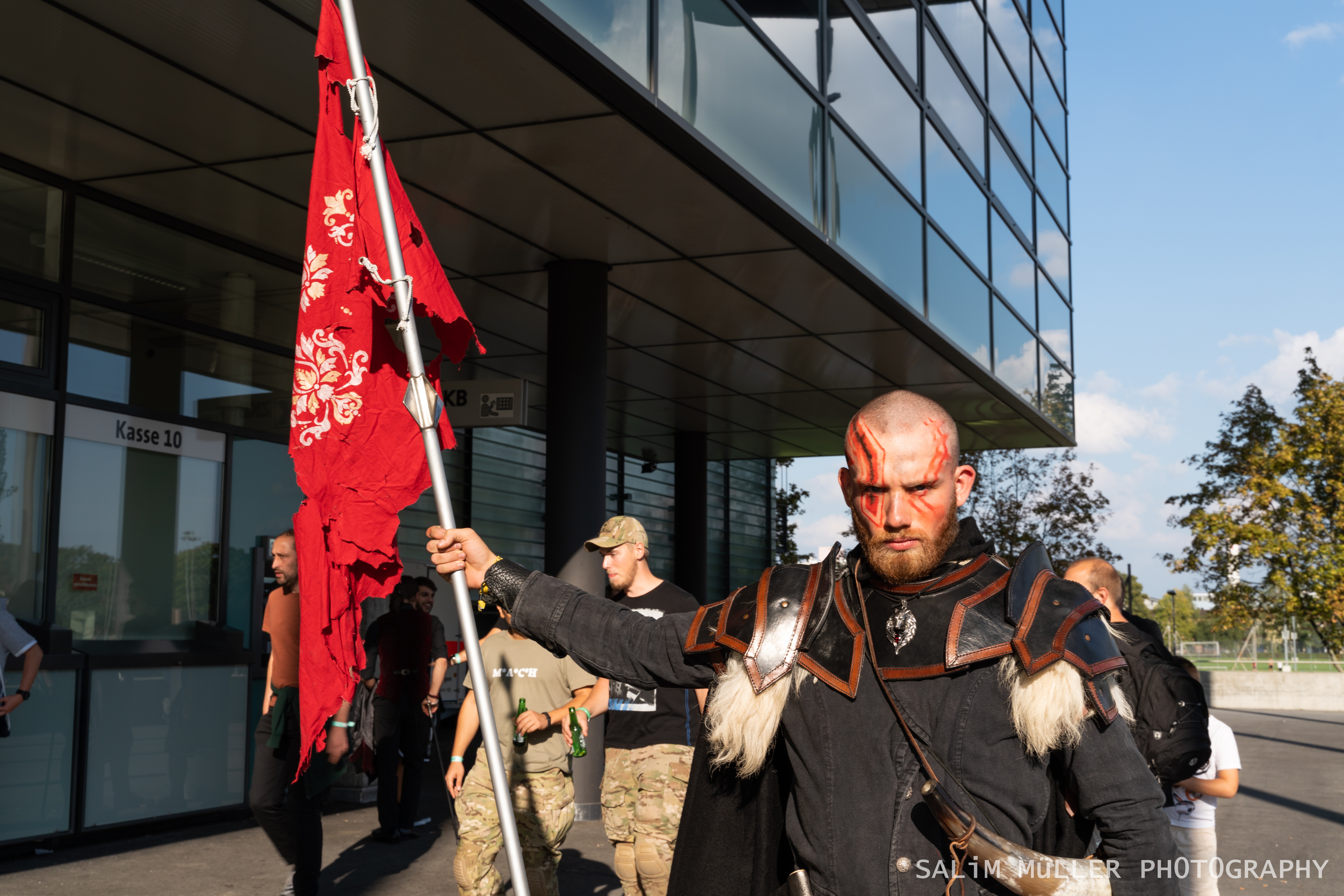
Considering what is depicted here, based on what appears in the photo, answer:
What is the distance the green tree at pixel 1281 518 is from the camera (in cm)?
3047

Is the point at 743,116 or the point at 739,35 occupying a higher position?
the point at 739,35

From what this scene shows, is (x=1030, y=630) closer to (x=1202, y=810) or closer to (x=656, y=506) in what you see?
(x=1202, y=810)

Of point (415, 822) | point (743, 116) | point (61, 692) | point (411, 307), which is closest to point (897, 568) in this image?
point (411, 307)

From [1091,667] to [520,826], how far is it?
3962mm

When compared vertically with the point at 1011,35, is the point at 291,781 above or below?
below

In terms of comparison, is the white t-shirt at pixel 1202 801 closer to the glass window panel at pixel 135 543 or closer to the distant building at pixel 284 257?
the distant building at pixel 284 257

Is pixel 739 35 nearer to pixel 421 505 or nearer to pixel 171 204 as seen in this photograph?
pixel 171 204

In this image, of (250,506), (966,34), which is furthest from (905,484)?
(966,34)

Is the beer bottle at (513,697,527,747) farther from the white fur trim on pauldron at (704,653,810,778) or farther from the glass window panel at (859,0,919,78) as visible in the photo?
the glass window panel at (859,0,919,78)

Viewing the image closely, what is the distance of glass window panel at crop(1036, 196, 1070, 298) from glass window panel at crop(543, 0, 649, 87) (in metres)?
11.8

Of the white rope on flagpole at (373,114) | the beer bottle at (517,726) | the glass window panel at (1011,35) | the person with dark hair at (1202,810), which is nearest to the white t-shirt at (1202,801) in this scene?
the person with dark hair at (1202,810)

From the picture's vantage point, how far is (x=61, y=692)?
26.7ft

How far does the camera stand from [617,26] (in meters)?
6.98

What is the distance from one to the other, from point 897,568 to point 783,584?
0.27 m
